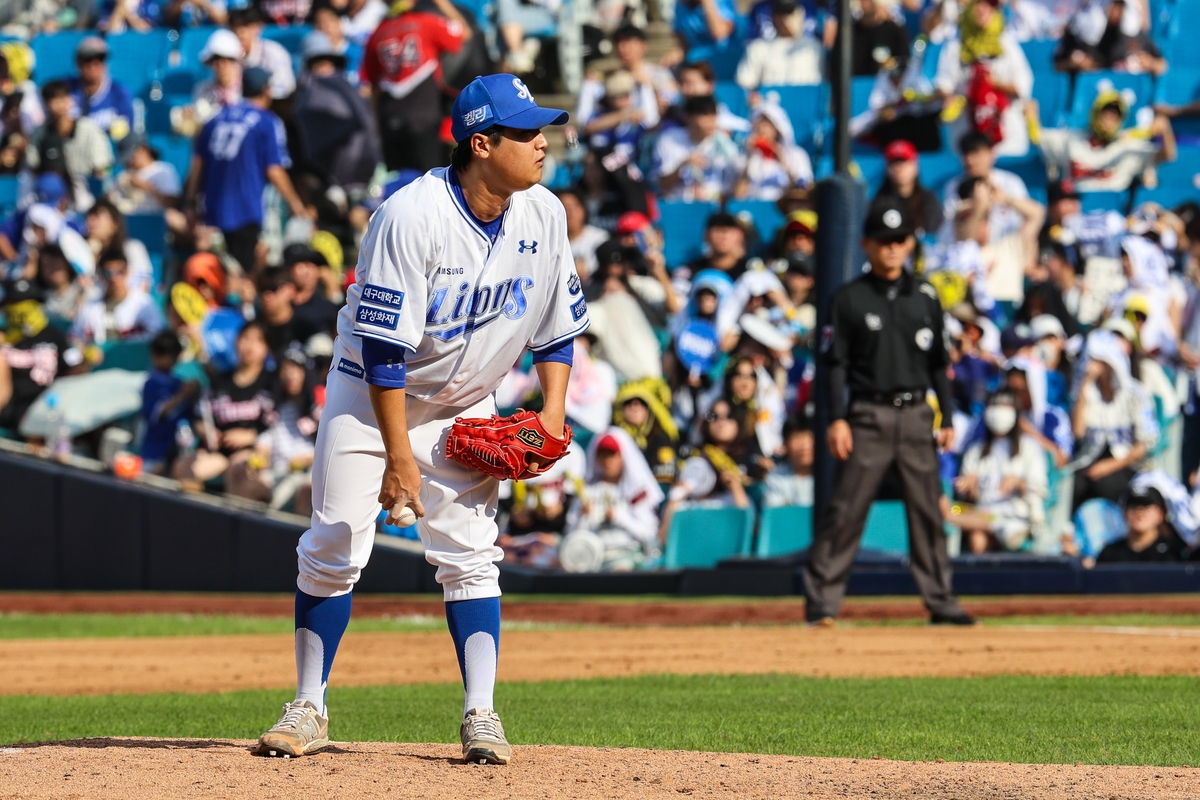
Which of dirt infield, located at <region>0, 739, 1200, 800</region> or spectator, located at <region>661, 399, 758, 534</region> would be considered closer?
dirt infield, located at <region>0, 739, 1200, 800</region>

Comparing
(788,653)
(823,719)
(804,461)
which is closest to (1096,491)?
(804,461)

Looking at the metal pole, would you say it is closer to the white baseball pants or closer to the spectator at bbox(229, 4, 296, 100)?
the white baseball pants

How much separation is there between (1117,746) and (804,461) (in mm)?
6635

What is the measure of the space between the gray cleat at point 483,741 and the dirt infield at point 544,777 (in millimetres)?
49

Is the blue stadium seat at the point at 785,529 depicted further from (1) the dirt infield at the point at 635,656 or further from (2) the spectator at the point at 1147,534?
(1) the dirt infield at the point at 635,656

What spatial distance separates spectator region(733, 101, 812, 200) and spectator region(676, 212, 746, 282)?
3.06ft

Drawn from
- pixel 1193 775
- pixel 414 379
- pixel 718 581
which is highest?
pixel 414 379

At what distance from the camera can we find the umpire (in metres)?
9.08

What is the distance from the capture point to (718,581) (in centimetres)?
1177

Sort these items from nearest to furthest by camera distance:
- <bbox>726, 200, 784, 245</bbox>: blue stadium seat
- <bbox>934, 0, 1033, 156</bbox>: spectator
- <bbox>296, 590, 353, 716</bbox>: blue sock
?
<bbox>296, 590, 353, 716</bbox>: blue sock < <bbox>934, 0, 1033, 156</bbox>: spectator < <bbox>726, 200, 784, 245</bbox>: blue stadium seat

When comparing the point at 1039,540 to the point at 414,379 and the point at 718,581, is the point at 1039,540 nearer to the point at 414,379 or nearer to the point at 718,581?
the point at 718,581

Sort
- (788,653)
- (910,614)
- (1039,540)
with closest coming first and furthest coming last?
(788,653)
(910,614)
(1039,540)

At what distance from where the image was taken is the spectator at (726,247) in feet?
44.9

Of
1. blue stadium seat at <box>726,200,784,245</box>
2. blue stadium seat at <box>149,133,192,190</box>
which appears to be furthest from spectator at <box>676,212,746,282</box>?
blue stadium seat at <box>149,133,192,190</box>
